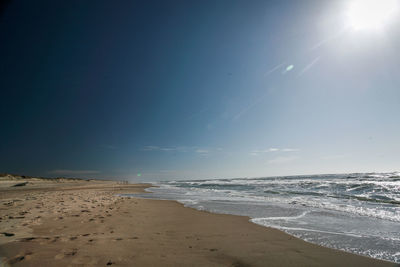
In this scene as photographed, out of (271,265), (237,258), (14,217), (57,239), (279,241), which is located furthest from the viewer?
(14,217)

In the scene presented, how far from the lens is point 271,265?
2986mm

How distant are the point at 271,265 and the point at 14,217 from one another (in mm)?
7132

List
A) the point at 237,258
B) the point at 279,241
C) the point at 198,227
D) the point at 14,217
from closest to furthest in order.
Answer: the point at 237,258 < the point at 279,241 < the point at 198,227 < the point at 14,217

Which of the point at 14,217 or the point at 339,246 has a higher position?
the point at 14,217

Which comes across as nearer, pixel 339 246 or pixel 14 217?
pixel 339 246

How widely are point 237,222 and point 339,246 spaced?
105 inches

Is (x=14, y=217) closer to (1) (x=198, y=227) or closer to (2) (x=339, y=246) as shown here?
(1) (x=198, y=227)

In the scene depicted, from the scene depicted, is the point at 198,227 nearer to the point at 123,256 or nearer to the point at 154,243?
the point at 154,243

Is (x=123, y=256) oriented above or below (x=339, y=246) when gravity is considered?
above

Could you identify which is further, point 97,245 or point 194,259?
point 97,245

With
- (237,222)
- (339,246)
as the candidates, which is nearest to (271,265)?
(339,246)

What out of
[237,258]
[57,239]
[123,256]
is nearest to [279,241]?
[237,258]

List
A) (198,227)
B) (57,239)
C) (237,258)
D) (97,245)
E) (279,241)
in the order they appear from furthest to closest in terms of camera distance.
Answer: (198,227)
(279,241)
(57,239)
(97,245)
(237,258)

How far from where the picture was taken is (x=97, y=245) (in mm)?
3570
